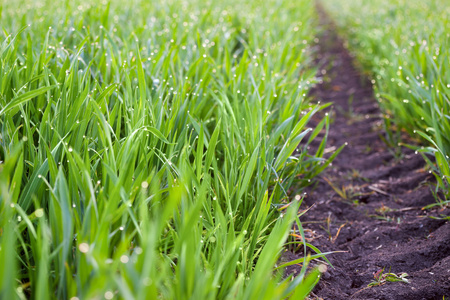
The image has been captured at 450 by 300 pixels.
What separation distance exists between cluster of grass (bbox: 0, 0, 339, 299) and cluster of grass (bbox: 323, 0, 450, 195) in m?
0.67

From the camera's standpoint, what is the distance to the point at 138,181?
1273 millimetres

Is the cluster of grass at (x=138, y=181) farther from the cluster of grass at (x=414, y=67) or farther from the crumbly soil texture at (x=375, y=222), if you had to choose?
the cluster of grass at (x=414, y=67)

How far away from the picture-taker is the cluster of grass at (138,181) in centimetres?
95

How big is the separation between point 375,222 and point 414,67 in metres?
1.23

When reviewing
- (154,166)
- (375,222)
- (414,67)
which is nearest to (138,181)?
(154,166)

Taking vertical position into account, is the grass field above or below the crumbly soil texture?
above

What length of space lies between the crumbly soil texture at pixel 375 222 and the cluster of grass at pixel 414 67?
0.17 meters

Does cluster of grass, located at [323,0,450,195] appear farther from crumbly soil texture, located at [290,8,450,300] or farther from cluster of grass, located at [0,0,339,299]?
cluster of grass, located at [0,0,339,299]

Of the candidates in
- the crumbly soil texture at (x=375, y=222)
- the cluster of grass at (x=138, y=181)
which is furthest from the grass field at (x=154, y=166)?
the crumbly soil texture at (x=375, y=222)

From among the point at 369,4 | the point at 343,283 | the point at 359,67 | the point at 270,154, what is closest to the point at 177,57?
the point at 270,154

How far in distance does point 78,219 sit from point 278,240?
0.52m

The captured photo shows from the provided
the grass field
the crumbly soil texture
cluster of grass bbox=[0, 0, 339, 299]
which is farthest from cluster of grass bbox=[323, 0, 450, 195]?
cluster of grass bbox=[0, 0, 339, 299]

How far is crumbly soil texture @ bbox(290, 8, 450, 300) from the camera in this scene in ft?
4.94

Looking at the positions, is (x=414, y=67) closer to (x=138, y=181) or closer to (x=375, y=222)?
(x=375, y=222)
